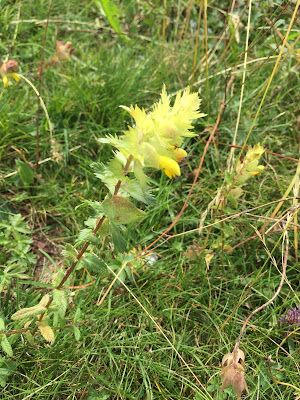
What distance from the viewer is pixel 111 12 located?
98.0 inches

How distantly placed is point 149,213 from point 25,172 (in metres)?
0.59

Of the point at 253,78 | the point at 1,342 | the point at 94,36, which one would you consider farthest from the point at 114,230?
the point at 94,36

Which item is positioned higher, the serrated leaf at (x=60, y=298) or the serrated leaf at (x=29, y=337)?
the serrated leaf at (x=60, y=298)

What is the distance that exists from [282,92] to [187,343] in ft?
4.89

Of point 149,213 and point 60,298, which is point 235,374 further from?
point 149,213

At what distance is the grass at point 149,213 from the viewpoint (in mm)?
1545

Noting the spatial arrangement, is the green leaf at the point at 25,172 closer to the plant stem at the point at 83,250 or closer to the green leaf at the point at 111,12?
the plant stem at the point at 83,250

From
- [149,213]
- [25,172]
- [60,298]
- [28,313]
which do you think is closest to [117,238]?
[60,298]

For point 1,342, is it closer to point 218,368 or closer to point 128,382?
point 128,382

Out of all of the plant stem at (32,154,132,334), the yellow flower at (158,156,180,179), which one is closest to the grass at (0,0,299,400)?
the plant stem at (32,154,132,334)

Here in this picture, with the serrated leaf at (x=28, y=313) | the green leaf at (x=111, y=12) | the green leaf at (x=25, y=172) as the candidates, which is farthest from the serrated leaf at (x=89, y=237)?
the green leaf at (x=111, y=12)

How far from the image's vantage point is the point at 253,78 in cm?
235

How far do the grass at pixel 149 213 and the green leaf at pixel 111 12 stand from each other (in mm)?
67

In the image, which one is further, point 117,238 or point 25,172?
point 25,172
